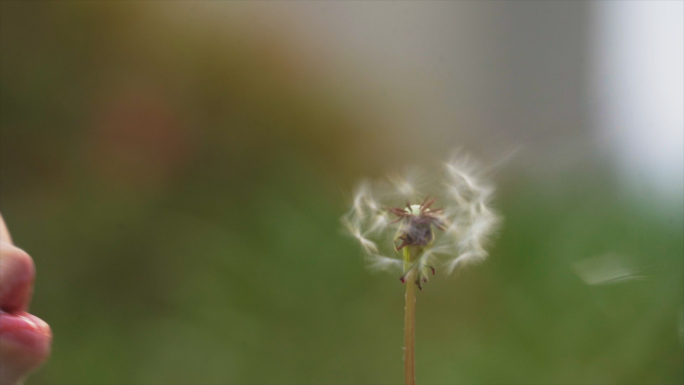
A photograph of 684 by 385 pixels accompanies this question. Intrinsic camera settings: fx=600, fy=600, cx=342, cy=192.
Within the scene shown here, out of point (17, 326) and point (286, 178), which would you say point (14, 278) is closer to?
point (17, 326)

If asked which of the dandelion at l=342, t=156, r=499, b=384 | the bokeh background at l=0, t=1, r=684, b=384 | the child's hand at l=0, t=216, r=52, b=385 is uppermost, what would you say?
the bokeh background at l=0, t=1, r=684, b=384

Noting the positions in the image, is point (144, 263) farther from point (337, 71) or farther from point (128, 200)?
point (337, 71)

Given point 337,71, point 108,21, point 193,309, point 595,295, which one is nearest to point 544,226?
point 595,295

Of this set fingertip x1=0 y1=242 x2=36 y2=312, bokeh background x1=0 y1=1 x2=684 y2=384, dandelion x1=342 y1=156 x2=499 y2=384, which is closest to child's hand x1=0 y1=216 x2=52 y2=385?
fingertip x1=0 y1=242 x2=36 y2=312

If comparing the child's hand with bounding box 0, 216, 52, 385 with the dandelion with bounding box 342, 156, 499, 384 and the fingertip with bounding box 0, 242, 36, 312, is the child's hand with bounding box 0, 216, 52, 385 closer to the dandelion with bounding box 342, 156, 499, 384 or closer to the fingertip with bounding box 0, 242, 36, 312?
the fingertip with bounding box 0, 242, 36, 312

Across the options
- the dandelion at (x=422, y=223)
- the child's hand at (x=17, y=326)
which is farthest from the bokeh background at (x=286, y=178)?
the child's hand at (x=17, y=326)

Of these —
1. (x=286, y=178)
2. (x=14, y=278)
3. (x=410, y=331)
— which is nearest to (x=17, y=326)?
(x=14, y=278)
